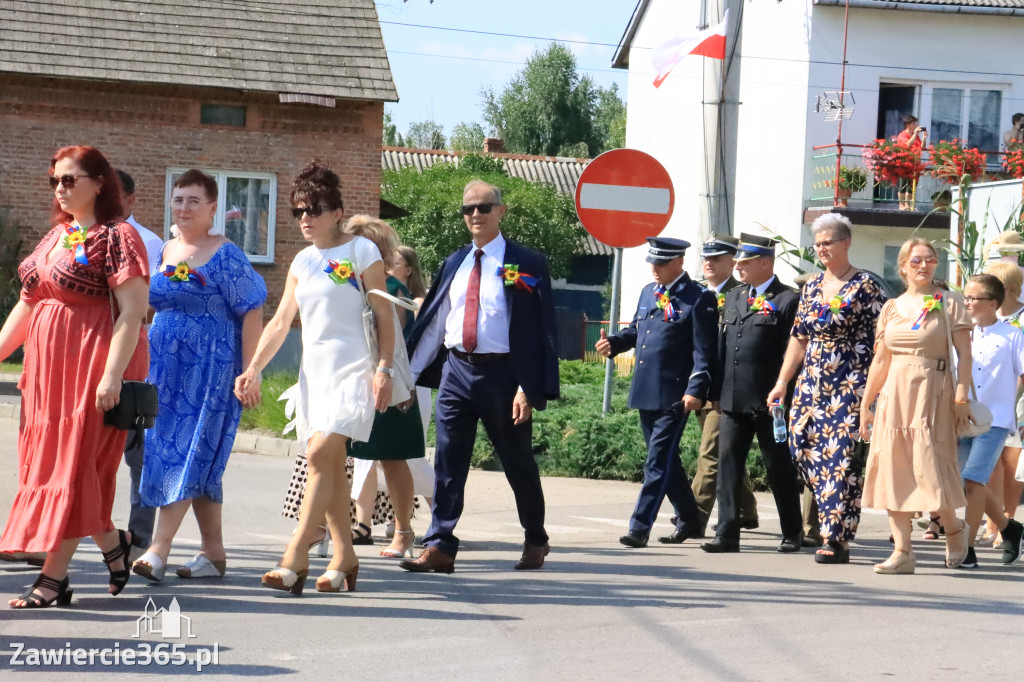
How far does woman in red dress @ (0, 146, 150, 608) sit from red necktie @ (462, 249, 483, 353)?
1.96m

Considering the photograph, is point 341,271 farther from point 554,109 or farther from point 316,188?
point 554,109

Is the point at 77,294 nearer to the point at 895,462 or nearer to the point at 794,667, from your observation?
the point at 794,667

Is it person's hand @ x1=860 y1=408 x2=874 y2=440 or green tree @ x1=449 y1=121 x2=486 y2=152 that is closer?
person's hand @ x1=860 y1=408 x2=874 y2=440

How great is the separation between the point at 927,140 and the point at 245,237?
41.8 feet

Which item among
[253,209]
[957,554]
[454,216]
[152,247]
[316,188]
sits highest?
[454,216]

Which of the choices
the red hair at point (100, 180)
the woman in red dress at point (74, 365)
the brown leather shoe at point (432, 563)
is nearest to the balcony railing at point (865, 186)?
the brown leather shoe at point (432, 563)

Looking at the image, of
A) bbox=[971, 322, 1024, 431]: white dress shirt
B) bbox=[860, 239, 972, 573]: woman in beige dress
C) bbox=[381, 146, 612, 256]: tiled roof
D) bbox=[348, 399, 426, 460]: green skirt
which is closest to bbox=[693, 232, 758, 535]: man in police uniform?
bbox=[860, 239, 972, 573]: woman in beige dress

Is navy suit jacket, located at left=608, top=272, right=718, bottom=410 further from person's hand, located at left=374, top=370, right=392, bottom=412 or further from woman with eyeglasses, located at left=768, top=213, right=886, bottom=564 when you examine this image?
person's hand, located at left=374, top=370, right=392, bottom=412

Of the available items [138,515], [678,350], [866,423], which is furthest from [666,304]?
[138,515]

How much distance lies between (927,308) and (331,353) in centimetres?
348

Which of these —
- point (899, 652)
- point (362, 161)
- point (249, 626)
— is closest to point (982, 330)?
point (899, 652)

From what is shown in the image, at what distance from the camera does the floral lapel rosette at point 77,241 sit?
6191 millimetres

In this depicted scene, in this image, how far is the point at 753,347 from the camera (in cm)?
886

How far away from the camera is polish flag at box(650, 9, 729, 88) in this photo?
33.2 feet
